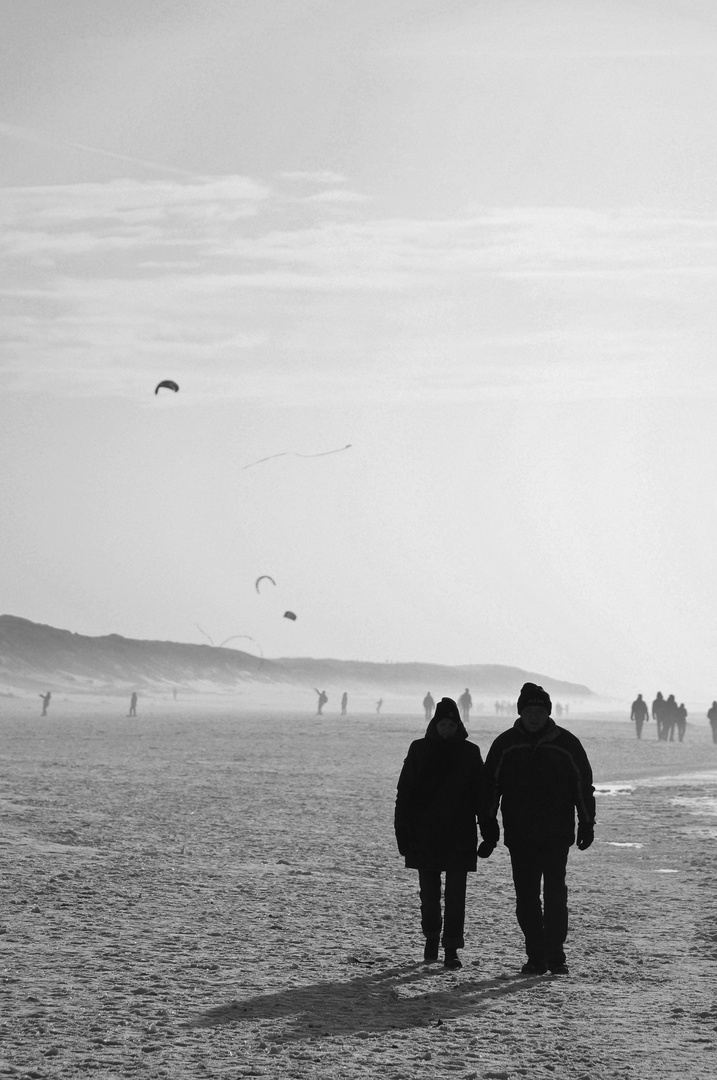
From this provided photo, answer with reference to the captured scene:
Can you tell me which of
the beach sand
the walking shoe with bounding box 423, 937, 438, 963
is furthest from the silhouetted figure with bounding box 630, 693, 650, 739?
the walking shoe with bounding box 423, 937, 438, 963

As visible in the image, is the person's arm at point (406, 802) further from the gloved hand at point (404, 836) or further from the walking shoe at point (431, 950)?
the walking shoe at point (431, 950)

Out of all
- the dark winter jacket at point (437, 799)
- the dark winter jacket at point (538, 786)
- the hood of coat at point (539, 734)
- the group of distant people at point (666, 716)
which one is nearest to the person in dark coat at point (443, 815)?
the dark winter jacket at point (437, 799)

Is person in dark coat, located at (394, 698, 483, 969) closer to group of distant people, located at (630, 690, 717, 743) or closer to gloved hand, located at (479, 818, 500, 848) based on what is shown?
gloved hand, located at (479, 818, 500, 848)

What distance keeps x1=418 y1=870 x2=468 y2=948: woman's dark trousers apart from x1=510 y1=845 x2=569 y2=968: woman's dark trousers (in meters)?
0.34

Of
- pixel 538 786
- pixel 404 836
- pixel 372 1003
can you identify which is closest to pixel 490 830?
pixel 538 786

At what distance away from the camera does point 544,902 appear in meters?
8.27

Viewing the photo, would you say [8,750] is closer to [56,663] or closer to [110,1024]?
[110,1024]

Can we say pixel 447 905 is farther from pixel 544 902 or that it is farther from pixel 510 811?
pixel 510 811

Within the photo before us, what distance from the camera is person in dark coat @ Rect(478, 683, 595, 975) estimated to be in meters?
8.20

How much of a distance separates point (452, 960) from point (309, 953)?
961mm

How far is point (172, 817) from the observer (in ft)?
55.2

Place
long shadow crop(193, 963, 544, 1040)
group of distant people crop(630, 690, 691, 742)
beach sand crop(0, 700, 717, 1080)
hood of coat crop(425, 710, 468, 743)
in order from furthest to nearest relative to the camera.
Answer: group of distant people crop(630, 690, 691, 742), hood of coat crop(425, 710, 468, 743), long shadow crop(193, 963, 544, 1040), beach sand crop(0, 700, 717, 1080)

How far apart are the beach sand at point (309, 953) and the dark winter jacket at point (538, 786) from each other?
2.83 feet

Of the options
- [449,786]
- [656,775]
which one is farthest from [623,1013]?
[656,775]
